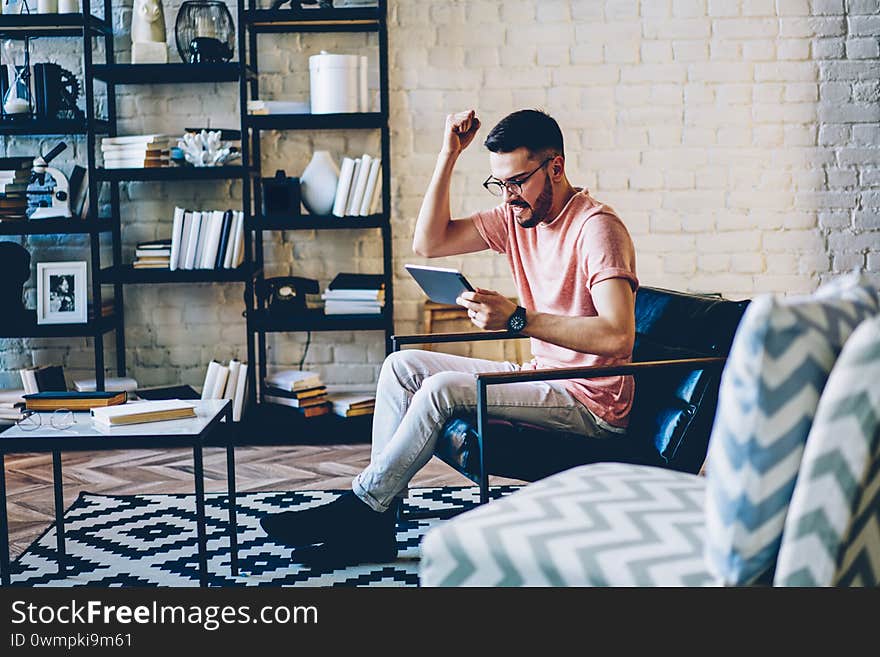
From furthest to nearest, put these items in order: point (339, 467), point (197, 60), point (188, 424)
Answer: point (197, 60), point (339, 467), point (188, 424)

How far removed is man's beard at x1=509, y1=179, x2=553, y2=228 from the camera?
274 centimetres

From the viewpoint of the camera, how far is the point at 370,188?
433 centimetres

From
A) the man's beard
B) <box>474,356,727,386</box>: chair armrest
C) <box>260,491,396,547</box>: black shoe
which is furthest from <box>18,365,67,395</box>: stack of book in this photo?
<box>474,356,727,386</box>: chair armrest

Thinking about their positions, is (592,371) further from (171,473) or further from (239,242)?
(239,242)

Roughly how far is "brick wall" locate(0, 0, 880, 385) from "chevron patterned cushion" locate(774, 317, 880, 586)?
326 cm

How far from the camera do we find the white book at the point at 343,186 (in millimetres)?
4320

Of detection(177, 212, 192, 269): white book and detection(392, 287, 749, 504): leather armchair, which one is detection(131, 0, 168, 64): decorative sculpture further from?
detection(392, 287, 749, 504): leather armchair

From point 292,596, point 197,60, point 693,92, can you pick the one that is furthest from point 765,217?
point 292,596

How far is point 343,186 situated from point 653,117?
4.57ft

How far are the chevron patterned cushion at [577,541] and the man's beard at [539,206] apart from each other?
3.70 feet

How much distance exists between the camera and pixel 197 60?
14.2ft

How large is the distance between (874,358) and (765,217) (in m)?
3.41

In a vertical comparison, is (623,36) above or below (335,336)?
above

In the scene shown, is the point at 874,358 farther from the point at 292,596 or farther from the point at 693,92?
the point at 693,92
